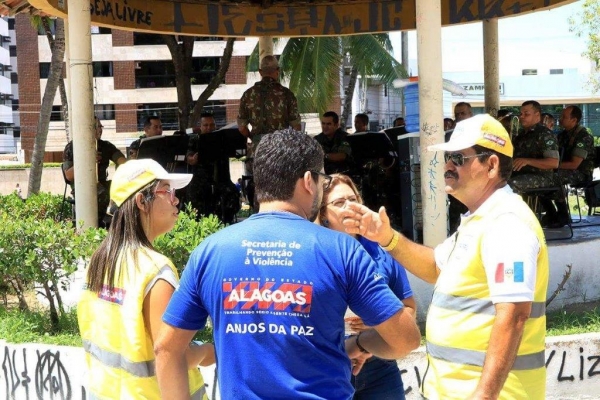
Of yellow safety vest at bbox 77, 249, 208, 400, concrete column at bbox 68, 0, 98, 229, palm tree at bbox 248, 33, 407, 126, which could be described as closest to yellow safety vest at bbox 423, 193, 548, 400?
yellow safety vest at bbox 77, 249, 208, 400

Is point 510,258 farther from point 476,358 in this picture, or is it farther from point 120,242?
point 120,242

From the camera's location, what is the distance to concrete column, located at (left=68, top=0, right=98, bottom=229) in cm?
789

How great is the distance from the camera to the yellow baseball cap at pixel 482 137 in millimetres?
3331

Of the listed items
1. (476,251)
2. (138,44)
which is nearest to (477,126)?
(476,251)

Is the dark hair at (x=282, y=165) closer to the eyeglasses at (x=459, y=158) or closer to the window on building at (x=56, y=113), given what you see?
the eyeglasses at (x=459, y=158)

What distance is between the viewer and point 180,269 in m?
6.43

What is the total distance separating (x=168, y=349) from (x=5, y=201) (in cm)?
1053

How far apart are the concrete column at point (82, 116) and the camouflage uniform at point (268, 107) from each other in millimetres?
2544

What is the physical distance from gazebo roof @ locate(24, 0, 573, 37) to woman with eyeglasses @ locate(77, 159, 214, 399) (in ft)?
24.7

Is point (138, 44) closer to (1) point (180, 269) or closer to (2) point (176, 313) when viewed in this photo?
(1) point (180, 269)

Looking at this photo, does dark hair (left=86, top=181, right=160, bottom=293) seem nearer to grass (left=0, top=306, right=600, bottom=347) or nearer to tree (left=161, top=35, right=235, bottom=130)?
grass (left=0, top=306, right=600, bottom=347)

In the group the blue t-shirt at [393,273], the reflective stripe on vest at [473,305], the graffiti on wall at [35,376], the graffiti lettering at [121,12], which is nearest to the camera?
the reflective stripe on vest at [473,305]

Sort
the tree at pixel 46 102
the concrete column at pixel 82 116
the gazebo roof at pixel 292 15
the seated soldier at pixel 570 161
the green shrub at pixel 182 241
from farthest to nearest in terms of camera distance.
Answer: the tree at pixel 46 102, the gazebo roof at pixel 292 15, the seated soldier at pixel 570 161, the concrete column at pixel 82 116, the green shrub at pixel 182 241

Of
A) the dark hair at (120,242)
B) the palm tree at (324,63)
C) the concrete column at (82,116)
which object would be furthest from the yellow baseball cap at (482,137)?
the palm tree at (324,63)
